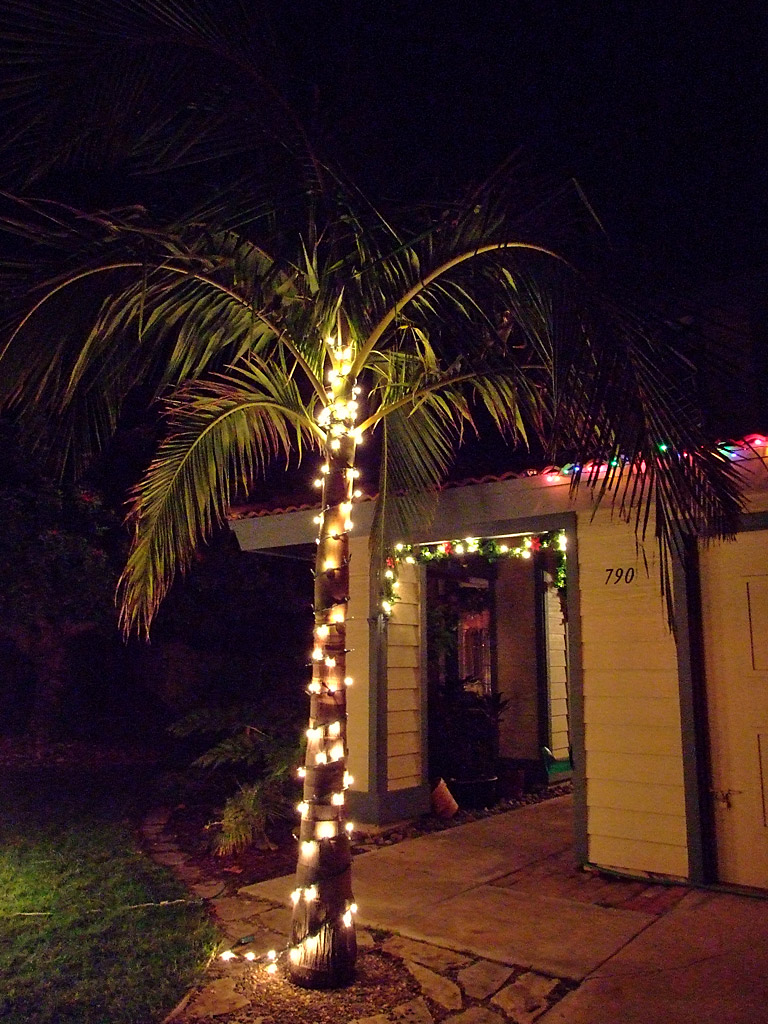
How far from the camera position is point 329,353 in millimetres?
4621

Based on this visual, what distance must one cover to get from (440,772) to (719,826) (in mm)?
3485

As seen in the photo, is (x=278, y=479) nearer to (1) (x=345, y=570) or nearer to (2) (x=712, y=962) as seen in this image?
(1) (x=345, y=570)

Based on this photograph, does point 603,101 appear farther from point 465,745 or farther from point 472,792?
point 472,792

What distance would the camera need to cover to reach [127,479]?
12.4 meters

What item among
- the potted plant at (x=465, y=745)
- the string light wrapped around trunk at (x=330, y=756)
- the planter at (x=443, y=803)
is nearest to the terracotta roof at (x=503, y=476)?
the string light wrapped around trunk at (x=330, y=756)

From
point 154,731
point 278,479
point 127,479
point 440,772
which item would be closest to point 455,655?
point 440,772

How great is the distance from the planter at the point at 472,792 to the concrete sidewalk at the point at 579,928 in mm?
1574

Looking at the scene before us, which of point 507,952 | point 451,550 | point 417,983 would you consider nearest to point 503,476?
point 451,550

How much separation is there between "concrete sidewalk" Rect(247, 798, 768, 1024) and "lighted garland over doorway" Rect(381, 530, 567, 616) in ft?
7.45

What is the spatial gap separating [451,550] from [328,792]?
4.22 meters

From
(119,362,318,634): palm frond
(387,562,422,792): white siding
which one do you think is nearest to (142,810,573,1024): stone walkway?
(119,362,318,634): palm frond

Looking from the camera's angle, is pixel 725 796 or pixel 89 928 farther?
pixel 725 796

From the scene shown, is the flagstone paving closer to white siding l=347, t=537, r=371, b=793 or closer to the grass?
the grass

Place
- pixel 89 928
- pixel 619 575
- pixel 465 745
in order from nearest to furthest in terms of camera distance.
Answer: pixel 89 928
pixel 619 575
pixel 465 745
